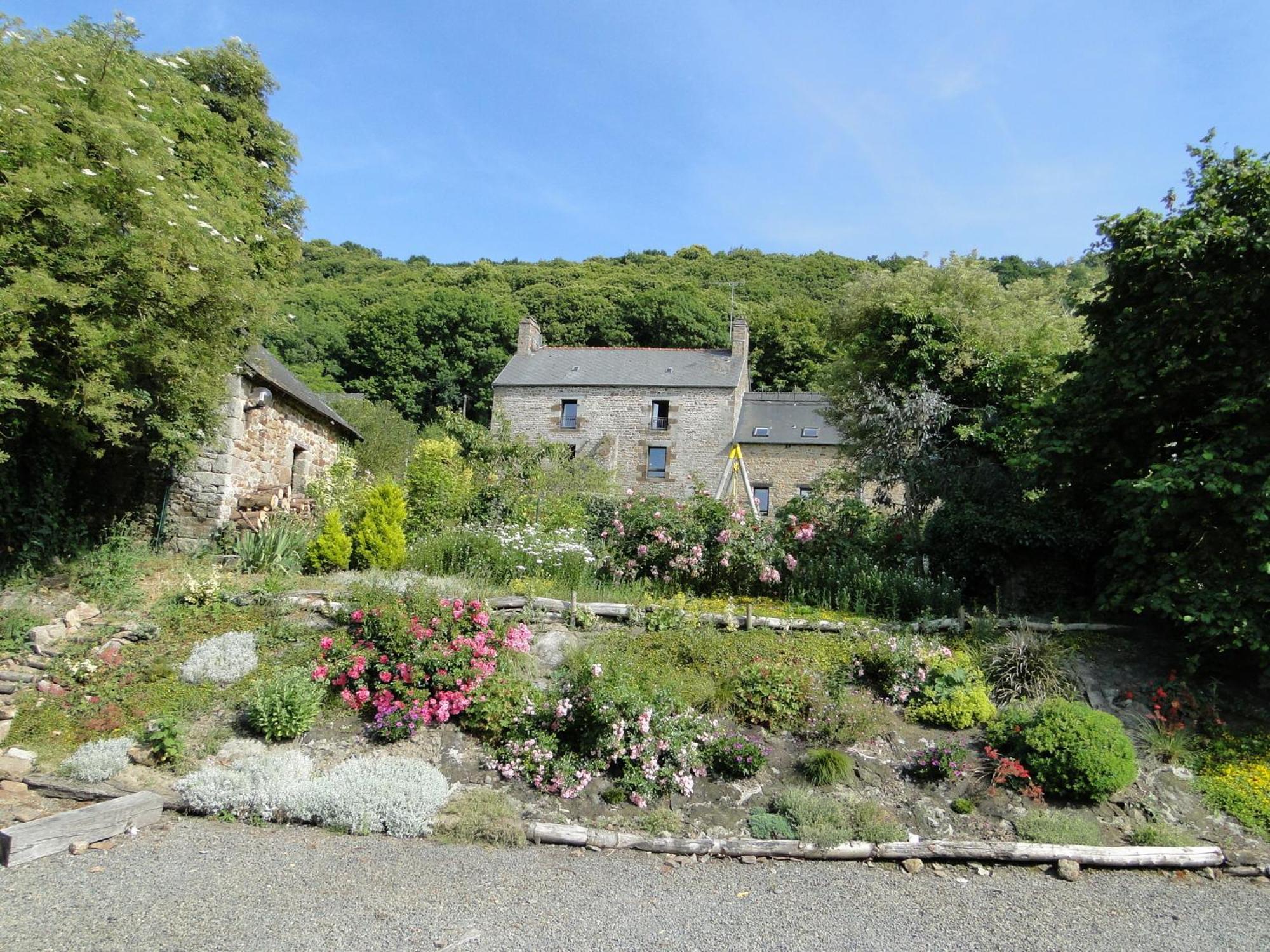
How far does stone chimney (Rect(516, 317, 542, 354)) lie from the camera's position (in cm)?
3087

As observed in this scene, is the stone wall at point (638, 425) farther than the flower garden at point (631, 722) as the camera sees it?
Yes

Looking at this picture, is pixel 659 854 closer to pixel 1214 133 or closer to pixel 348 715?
pixel 348 715

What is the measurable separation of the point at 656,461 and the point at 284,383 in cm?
1700

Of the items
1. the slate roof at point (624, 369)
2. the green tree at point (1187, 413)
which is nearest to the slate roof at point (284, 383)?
the green tree at point (1187, 413)

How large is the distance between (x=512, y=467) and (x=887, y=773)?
326 inches

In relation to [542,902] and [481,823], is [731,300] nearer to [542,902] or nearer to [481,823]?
[481,823]

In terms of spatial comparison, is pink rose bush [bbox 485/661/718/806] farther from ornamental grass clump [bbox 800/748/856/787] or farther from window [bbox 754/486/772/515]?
window [bbox 754/486/772/515]

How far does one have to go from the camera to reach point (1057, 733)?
18.4 ft

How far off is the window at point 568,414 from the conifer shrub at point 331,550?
19.9 metres

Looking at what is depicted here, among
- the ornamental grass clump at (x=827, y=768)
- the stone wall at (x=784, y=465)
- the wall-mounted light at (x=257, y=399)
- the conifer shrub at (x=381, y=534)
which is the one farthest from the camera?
the stone wall at (x=784, y=465)

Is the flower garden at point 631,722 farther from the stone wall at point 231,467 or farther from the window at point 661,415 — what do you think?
the window at point 661,415

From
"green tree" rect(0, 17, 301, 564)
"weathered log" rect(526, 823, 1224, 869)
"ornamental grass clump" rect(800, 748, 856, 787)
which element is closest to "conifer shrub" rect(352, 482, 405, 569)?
"green tree" rect(0, 17, 301, 564)

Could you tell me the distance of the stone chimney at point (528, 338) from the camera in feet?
101

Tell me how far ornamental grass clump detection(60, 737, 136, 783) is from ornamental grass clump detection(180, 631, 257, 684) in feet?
3.13
